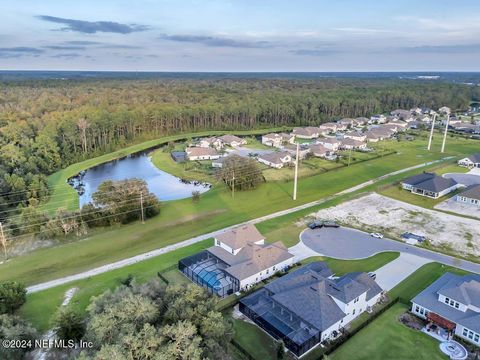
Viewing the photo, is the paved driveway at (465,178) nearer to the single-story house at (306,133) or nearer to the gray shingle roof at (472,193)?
the gray shingle roof at (472,193)

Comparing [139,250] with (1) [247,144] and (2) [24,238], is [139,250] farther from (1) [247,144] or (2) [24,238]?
(1) [247,144]

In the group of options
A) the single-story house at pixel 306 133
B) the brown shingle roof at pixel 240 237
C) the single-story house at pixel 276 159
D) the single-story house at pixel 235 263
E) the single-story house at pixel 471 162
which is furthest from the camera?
the single-story house at pixel 306 133

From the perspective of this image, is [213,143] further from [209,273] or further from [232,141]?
[209,273]

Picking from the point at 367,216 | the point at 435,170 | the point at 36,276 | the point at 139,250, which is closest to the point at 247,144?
the point at 435,170

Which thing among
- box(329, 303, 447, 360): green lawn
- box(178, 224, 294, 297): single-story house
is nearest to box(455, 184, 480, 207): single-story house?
box(178, 224, 294, 297): single-story house

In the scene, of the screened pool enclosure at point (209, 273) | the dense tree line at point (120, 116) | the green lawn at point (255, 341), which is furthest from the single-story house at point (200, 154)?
the green lawn at point (255, 341)
